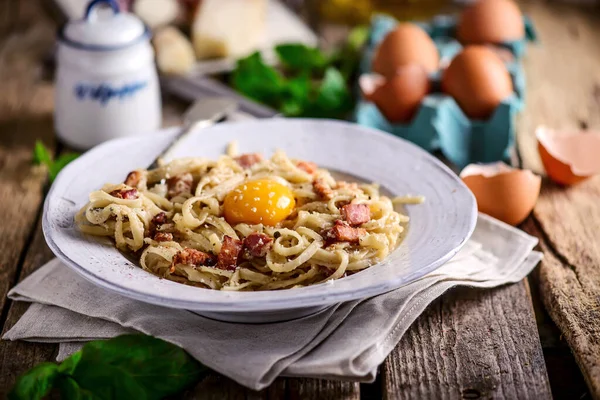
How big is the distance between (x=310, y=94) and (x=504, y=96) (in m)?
1.35

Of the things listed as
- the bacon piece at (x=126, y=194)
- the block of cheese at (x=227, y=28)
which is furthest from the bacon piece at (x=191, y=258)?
the block of cheese at (x=227, y=28)

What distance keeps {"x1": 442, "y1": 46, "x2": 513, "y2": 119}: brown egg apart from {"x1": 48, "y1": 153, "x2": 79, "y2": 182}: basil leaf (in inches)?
86.6

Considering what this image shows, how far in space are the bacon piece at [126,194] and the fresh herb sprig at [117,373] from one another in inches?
26.7

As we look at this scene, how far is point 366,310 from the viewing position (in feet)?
10.0

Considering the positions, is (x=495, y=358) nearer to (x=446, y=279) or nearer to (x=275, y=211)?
(x=446, y=279)

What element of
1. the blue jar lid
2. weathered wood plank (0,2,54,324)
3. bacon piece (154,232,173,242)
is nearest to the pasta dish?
bacon piece (154,232,173,242)

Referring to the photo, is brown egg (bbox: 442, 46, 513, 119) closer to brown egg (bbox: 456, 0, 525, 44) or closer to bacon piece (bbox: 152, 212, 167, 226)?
brown egg (bbox: 456, 0, 525, 44)

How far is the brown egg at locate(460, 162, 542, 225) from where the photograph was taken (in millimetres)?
3748

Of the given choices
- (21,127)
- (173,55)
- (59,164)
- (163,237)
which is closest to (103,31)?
(59,164)

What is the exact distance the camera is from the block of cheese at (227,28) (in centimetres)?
539

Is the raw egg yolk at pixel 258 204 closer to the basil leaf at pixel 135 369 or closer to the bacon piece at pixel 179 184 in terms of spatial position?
the bacon piece at pixel 179 184

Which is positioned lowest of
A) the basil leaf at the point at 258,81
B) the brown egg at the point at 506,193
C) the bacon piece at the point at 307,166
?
the basil leaf at the point at 258,81

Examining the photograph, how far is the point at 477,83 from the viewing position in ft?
14.4

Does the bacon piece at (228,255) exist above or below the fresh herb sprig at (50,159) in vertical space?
above
